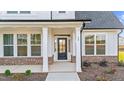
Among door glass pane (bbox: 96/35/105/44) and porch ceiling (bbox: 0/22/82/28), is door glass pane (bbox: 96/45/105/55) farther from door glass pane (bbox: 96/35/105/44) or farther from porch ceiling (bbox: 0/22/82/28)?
porch ceiling (bbox: 0/22/82/28)

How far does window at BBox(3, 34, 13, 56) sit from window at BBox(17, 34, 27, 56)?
1.71 ft

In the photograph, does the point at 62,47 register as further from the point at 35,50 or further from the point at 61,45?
the point at 35,50

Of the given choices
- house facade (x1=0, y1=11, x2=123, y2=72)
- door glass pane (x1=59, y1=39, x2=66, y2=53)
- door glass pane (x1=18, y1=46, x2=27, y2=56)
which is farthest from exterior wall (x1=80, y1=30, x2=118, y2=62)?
door glass pane (x1=18, y1=46, x2=27, y2=56)

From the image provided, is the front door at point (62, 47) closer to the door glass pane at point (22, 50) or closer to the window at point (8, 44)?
the door glass pane at point (22, 50)

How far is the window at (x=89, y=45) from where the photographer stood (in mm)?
23031

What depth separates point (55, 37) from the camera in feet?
78.0

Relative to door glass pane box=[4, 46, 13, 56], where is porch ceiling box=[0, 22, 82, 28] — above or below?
above

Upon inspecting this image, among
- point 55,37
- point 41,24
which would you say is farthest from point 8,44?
point 55,37

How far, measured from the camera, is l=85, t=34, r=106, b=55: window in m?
22.9

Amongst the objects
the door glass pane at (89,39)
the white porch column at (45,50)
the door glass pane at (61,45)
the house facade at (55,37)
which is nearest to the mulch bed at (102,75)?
the house facade at (55,37)

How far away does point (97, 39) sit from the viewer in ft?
75.5
